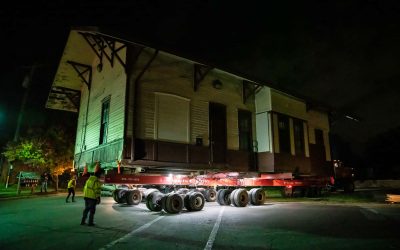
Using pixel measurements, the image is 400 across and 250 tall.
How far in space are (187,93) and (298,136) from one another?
8.72m

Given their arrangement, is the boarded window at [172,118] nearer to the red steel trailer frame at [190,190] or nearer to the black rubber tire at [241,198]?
the red steel trailer frame at [190,190]

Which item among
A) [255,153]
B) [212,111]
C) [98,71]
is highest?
[98,71]

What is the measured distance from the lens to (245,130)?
17.6m

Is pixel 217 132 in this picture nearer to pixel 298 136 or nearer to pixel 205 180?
pixel 205 180

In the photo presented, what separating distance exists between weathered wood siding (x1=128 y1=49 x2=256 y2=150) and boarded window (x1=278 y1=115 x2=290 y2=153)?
194 cm

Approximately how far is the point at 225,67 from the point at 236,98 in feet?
8.20

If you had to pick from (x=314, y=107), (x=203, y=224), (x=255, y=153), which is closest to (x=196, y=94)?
(x=255, y=153)

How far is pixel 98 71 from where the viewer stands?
16688mm

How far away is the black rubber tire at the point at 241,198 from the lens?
43.4 feet

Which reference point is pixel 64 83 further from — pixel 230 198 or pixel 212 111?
pixel 230 198

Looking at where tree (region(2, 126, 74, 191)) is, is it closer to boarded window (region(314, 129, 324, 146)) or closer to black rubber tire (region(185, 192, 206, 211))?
black rubber tire (region(185, 192, 206, 211))

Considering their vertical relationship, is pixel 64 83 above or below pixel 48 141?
above

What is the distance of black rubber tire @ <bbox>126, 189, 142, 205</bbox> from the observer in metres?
13.4

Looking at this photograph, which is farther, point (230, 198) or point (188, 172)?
point (188, 172)
